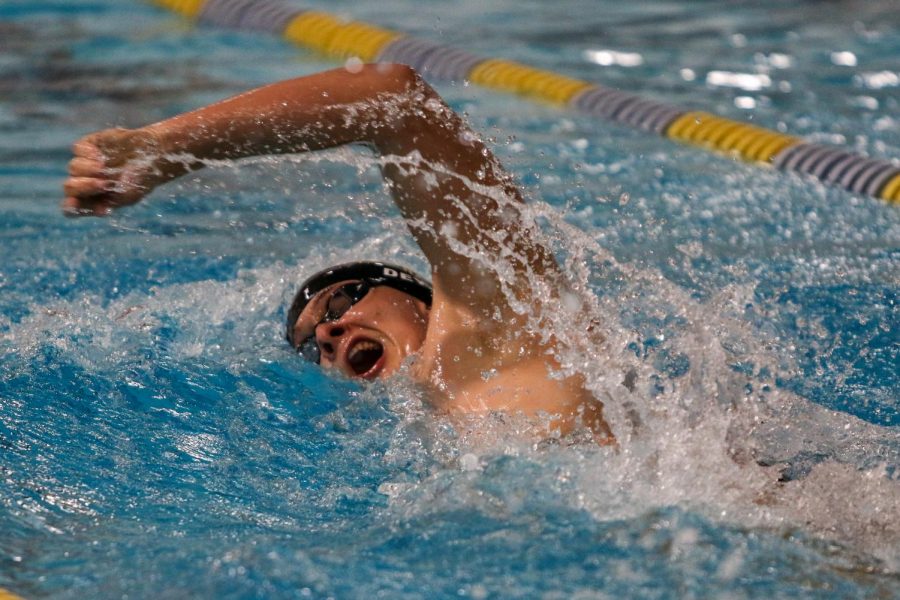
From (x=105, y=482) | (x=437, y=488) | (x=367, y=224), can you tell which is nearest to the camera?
(x=437, y=488)

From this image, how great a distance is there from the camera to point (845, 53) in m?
5.78

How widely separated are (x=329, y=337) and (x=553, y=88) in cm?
296

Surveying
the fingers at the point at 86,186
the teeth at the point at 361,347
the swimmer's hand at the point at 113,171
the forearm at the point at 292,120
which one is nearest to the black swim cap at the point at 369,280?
the teeth at the point at 361,347

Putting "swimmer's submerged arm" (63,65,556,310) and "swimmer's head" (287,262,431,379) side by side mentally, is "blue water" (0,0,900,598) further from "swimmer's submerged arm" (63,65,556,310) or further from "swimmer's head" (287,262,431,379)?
"swimmer's submerged arm" (63,65,556,310)

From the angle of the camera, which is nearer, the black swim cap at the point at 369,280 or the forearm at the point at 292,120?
the forearm at the point at 292,120

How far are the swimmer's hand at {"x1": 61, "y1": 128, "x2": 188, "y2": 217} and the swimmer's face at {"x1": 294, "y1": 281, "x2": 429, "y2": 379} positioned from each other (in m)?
0.56

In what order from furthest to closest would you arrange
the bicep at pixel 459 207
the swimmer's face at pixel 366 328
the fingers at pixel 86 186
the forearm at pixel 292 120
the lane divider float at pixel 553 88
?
the lane divider float at pixel 553 88 < the swimmer's face at pixel 366 328 < the bicep at pixel 459 207 < the forearm at pixel 292 120 < the fingers at pixel 86 186

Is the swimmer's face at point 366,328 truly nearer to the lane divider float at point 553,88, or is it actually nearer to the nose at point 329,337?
the nose at point 329,337

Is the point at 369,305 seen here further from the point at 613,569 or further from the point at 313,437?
the point at 613,569

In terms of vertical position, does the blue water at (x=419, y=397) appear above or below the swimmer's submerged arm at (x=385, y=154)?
below

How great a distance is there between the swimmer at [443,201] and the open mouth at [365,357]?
0.08 m

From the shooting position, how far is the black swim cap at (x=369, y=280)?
2.62 metres

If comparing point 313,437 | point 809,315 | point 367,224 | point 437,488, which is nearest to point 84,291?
point 367,224

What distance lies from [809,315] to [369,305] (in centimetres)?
145
